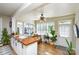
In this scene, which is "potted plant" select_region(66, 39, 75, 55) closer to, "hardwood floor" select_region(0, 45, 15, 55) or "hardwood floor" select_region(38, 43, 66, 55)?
"hardwood floor" select_region(38, 43, 66, 55)

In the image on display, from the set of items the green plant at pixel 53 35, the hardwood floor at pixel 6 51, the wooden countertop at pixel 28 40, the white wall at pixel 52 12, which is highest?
the white wall at pixel 52 12

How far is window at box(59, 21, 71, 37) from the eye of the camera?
2.33 m

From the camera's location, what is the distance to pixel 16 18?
2418 millimetres

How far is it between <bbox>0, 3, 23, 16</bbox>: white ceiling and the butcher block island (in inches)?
18.9

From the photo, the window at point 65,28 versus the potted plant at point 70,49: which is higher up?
the window at point 65,28

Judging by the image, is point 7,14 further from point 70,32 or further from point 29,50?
point 70,32

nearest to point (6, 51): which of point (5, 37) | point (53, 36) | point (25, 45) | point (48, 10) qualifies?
point (5, 37)

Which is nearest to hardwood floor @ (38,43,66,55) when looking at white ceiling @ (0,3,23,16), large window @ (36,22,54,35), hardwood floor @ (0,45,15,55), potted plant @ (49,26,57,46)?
potted plant @ (49,26,57,46)

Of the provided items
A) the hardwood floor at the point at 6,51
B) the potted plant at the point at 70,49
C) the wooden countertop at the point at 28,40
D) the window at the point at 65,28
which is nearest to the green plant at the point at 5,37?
the hardwood floor at the point at 6,51

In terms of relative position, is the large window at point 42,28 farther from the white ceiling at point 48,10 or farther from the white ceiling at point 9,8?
the white ceiling at point 9,8

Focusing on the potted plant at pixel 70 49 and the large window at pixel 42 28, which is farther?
the large window at pixel 42 28

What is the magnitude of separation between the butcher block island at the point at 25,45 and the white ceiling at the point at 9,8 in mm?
481

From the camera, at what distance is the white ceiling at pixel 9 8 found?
7.60ft

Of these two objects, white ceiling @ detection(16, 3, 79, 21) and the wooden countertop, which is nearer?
white ceiling @ detection(16, 3, 79, 21)
